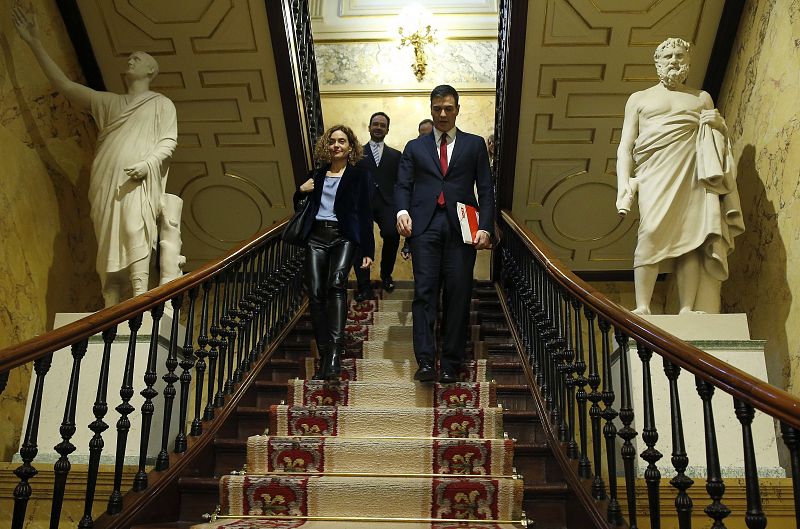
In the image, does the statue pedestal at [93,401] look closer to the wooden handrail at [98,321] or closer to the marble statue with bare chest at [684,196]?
the wooden handrail at [98,321]

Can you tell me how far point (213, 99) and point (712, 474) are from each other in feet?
15.4

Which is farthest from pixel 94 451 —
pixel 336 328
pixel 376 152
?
pixel 376 152

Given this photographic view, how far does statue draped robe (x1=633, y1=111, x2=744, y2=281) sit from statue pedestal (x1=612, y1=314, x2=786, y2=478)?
0.43m

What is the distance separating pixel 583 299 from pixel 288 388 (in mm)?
1581

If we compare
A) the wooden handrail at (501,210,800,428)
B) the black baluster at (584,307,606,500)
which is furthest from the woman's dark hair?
the black baluster at (584,307,606,500)


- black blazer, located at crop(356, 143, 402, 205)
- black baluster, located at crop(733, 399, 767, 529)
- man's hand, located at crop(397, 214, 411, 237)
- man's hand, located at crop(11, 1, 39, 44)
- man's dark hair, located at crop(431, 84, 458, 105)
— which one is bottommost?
black baluster, located at crop(733, 399, 767, 529)

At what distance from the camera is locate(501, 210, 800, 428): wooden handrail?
1843 mm

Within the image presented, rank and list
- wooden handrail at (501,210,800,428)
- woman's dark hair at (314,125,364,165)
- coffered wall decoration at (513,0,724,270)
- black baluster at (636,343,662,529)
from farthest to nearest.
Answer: coffered wall decoration at (513,0,724,270)
woman's dark hair at (314,125,364,165)
black baluster at (636,343,662,529)
wooden handrail at (501,210,800,428)

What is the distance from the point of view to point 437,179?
13.0 ft

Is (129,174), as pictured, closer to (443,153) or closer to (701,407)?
(443,153)

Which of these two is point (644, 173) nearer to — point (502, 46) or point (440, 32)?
point (502, 46)

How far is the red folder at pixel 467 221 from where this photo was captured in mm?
3805

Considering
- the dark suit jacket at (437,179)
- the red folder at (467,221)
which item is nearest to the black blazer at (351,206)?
the dark suit jacket at (437,179)

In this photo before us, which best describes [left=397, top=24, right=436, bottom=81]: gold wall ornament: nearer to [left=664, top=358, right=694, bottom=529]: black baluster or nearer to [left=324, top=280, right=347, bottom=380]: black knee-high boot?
[left=324, top=280, right=347, bottom=380]: black knee-high boot
